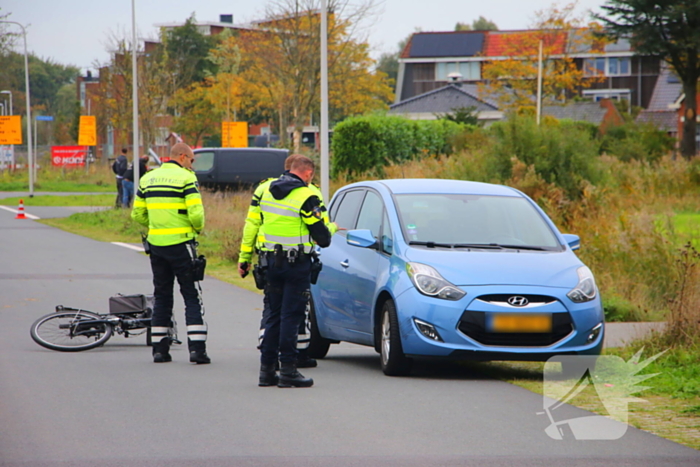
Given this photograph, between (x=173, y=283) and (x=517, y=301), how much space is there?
2.99 meters

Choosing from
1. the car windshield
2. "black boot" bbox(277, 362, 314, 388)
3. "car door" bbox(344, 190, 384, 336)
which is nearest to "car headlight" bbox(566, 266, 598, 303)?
the car windshield

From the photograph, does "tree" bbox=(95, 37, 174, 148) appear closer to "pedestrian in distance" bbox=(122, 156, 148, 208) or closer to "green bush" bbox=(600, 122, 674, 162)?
"pedestrian in distance" bbox=(122, 156, 148, 208)

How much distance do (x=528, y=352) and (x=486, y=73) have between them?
5751 centimetres

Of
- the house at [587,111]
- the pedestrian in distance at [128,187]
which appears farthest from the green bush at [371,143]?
the house at [587,111]

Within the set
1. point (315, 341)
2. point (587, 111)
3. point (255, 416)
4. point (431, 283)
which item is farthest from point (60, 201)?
point (587, 111)

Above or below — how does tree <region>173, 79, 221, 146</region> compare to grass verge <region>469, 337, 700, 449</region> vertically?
above

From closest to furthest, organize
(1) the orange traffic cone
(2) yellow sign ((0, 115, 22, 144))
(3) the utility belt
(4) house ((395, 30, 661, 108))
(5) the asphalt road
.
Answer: (5) the asphalt road
(3) the utility belt
(1) the orange traffic cone
(2) yellow sign ((0, 115, 22, 144))
(4) house ((395, 30, 661, 108))

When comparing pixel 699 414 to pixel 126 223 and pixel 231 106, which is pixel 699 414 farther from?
pixel 231 106

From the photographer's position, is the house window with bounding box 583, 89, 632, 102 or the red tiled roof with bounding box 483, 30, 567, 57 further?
the house window with bounding box 583, 89, 632, 102

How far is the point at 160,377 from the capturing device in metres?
8.11

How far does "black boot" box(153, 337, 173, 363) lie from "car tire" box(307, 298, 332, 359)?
134 cm

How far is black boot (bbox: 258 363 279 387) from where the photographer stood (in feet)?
25.3

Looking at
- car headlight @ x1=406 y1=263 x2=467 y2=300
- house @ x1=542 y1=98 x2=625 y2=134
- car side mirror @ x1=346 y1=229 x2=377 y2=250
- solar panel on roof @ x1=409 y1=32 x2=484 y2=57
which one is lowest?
car headlight @ x1=406 y1=263 x2=467 y2=300

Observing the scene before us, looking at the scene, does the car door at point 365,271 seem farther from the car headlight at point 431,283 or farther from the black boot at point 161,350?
the black boot at point 161,350
